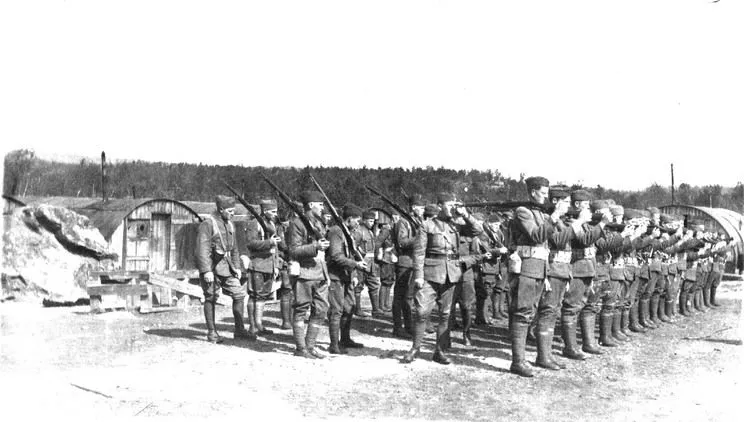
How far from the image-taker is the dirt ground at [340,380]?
670 cm

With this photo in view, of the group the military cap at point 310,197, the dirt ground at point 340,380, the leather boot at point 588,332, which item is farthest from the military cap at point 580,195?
the military cap at point 310,197

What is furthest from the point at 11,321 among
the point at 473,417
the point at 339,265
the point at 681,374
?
the point at 681,374

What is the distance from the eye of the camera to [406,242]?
10.7 metres

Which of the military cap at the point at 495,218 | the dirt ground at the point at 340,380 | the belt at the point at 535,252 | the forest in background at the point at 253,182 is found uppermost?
the forest in background at the point at 253,182

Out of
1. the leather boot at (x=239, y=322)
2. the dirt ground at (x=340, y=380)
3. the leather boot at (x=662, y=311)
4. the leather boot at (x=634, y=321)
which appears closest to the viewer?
the dirt ground at (x=340, y=380)

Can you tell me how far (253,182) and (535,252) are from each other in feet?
101

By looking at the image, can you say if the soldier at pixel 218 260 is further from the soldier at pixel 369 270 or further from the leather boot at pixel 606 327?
the leather boot at pixel 606 327

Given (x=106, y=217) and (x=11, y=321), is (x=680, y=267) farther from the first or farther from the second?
(x=106, y=217)

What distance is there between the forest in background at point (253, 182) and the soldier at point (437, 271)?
2426 cm

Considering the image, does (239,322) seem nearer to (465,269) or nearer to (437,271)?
(437,271)

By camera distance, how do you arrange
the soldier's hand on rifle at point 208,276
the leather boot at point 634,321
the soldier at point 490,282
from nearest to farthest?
the soldier's hand on rifle at point 208,276, the leather boot at point 634,321, the soldier at point 490,282

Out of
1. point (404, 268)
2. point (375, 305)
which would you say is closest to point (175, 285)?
point (375, 305)

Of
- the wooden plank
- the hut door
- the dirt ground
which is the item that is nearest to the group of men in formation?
the dirt ground

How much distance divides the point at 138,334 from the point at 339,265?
3757 mm
